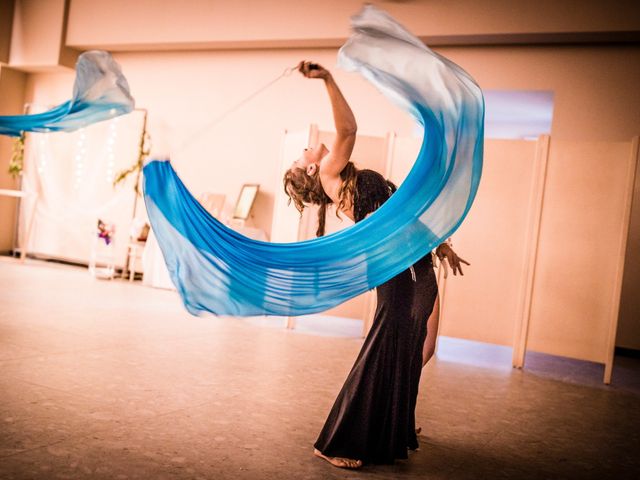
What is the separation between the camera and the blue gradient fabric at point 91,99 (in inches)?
150

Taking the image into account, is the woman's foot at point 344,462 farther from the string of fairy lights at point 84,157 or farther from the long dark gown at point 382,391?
the string of fairy lights at point 84,157

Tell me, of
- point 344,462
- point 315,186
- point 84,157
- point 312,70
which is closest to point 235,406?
point 344,462

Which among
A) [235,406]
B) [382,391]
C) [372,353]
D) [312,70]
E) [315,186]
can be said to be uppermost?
[312,70]

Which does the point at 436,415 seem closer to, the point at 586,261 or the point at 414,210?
the point at 414,210

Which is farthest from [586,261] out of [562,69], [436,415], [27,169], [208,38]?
[27,169]

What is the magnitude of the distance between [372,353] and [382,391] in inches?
5.8

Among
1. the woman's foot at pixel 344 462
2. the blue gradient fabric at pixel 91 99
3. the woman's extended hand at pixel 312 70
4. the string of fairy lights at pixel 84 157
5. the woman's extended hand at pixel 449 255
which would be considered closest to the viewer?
the woman's extended hand at pixel 312 70

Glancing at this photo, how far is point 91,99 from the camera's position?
394cm

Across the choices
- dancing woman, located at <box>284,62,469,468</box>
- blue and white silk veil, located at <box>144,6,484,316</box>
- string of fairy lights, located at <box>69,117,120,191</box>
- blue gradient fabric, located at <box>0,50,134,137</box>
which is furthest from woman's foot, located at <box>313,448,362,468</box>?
string of fairy lights, located at <box>69,117,120,191</box>

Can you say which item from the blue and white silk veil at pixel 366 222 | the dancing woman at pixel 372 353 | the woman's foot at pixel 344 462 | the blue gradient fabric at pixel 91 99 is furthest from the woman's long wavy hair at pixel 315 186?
the blue gradient fabric at pixel 91 99

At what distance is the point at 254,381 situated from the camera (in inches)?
136

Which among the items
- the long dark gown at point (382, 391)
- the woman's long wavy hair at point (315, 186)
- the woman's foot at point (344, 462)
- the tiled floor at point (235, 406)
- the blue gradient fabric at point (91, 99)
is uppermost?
the blue gradient fabric at point (91, 99)

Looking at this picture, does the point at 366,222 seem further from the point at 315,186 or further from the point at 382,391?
the point at 382,391

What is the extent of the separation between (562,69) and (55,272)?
661 cm
